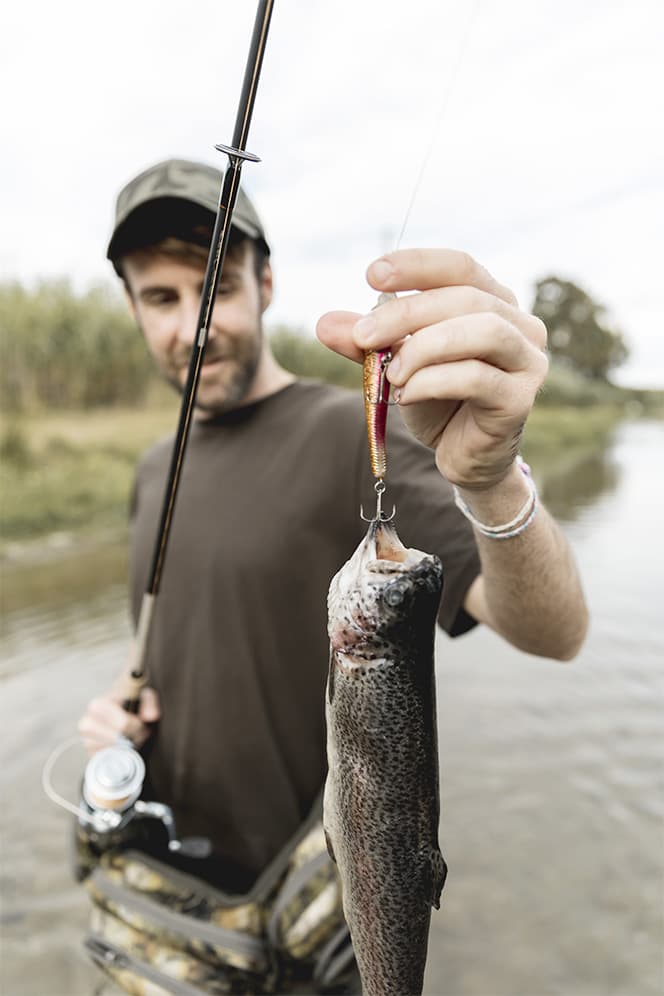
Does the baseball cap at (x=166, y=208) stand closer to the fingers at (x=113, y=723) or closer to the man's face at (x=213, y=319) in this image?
the man's face at (x=213, y=319)

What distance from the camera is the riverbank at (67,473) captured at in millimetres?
11891

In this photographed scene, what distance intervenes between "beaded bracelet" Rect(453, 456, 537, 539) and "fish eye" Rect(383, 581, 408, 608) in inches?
Result: 15.8

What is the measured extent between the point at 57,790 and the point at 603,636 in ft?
19.1

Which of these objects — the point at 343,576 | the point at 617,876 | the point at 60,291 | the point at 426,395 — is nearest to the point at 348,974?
the point at 343,576

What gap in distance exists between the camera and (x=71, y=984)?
4.04 m

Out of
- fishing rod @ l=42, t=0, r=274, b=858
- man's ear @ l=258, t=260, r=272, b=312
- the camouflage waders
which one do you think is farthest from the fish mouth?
man's ear @ l=258, t=260, r=272, b=312

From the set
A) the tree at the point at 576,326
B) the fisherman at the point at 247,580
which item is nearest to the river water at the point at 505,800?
the fisherman at the point at 247,580

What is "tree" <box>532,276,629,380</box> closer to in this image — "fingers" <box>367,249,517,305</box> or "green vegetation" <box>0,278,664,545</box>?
"green vegetation" <box>0,278,664,545</box>

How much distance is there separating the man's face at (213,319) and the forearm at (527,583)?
1326 mm

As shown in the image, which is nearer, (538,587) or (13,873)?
(538,587)

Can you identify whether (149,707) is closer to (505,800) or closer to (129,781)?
(129,781)

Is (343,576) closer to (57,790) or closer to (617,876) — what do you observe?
(617,876)

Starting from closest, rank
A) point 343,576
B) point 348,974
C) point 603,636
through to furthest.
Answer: point 343,576, point 348,974, point 603,636

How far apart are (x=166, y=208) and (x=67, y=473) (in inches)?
454
